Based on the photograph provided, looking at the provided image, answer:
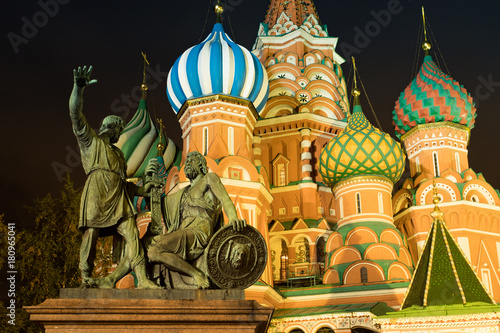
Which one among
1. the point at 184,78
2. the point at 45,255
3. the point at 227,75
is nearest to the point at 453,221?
the point at 227,75

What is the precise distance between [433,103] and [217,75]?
23.8ft

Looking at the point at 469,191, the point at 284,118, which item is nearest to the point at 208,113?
the point at 284,118

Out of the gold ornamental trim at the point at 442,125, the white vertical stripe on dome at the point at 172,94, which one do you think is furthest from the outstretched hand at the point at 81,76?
the gold ornamental trim at the point at 442,125

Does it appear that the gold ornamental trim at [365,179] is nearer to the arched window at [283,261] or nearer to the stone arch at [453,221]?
the stone arch at [453,221]

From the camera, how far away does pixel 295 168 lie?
68.4 ft

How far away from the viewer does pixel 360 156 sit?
1812 cm

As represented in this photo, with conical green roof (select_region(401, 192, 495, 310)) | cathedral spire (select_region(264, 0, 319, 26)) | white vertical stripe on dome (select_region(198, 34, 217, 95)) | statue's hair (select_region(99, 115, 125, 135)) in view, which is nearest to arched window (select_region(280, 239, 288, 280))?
white vertical stripe on dome (select_region(198, 34, 217, 95))

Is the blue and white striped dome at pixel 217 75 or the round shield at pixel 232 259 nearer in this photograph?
the round shield at pixel 232 259

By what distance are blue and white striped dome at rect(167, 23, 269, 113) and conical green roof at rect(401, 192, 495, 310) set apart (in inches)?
293

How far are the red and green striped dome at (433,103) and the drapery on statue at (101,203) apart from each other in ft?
54.5

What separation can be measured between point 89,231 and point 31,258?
34.5 ft

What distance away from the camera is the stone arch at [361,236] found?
17.1m

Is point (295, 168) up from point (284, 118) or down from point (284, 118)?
down

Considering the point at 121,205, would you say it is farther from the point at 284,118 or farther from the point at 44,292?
the point at 284,118
